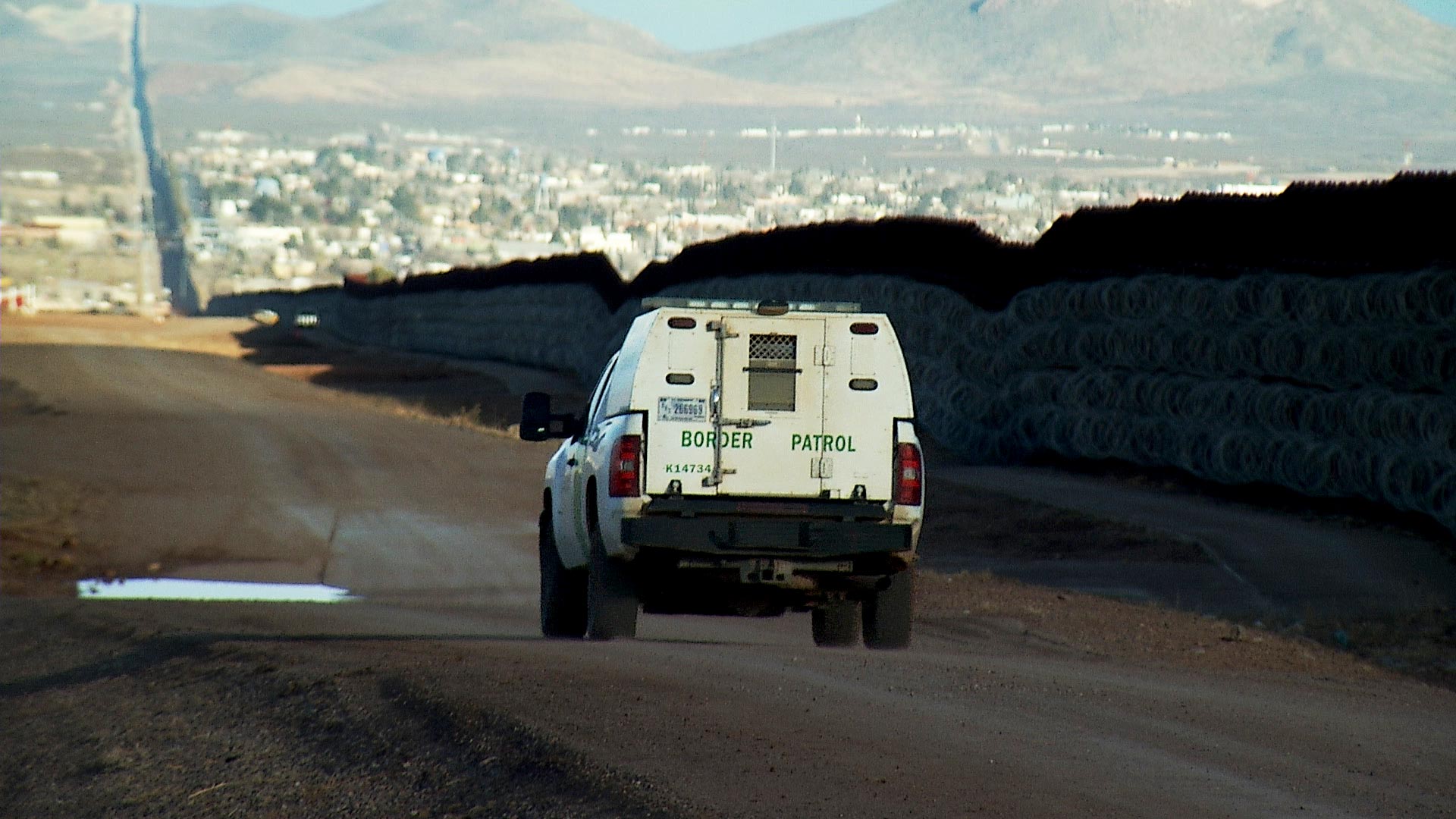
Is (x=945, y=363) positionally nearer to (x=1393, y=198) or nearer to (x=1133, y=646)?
(x=1393, y=198)

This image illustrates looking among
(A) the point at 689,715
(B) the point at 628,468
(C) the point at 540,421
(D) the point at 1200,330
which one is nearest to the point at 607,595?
(B) the point at 628,468

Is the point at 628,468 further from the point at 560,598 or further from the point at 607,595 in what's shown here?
the point at 560,598

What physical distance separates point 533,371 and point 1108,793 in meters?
51.4

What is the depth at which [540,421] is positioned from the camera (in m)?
12.4

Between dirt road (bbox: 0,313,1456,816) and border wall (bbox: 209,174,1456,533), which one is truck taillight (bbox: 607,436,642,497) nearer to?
dirt road (bbox: 0,313,1456,816)

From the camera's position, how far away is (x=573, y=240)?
148250 millimetres

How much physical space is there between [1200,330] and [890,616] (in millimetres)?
10940

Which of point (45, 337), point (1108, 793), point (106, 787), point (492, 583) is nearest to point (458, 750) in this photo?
point (106, 787)

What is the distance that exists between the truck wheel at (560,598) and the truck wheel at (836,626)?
1.69m

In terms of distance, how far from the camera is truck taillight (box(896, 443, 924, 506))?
36.2ft

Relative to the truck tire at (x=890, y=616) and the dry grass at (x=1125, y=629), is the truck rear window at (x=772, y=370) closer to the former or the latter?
the truck tire at (x=890, y=616)

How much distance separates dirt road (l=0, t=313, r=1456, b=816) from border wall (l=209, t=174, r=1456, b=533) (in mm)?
4717

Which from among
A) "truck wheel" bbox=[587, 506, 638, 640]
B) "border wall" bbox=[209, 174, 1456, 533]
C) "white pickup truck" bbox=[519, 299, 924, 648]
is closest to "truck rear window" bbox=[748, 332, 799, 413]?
"white pickup truck" bbox=[519, 299, 924, 648]

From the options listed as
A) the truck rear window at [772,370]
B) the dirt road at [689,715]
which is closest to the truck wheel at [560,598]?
the dirt road at [689,715]
